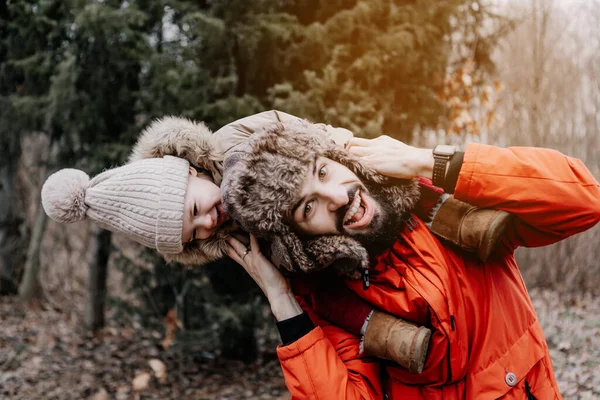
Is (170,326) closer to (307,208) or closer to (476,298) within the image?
(307,208)

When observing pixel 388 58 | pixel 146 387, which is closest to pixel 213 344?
pixel 146 387

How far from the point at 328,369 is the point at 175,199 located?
102cm

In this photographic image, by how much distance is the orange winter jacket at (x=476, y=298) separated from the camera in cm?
173

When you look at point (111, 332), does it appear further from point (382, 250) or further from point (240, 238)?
point (382, 250)

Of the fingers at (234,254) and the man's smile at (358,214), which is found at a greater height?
the man's smile at (358,214)

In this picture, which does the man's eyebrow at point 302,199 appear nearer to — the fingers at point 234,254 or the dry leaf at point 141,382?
the fingers at point 234,254

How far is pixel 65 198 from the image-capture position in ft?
7.59

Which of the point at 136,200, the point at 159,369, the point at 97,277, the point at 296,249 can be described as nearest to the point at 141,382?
the point at 159,369

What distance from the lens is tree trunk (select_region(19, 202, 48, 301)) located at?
24.3ft

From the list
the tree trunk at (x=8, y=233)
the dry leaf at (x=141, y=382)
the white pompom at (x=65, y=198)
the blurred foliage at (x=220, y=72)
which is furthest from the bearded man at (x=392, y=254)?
the tree trunk at (x=8, y=233)

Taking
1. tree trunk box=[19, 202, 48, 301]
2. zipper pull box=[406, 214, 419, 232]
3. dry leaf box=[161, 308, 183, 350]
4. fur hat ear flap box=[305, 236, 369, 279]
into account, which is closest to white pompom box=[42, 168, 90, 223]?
fur hat ear flap box=[305, 236, 369, 279]

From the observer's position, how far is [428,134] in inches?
210

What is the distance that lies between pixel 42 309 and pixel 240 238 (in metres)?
6.29

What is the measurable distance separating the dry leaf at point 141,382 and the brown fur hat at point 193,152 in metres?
2.97
